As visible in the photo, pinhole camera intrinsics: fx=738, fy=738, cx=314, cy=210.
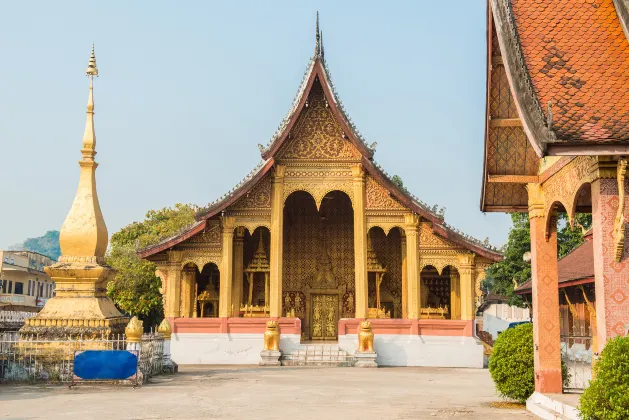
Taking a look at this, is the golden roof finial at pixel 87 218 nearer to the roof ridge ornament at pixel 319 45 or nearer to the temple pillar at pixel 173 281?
the temple pillar at pixel 173 281

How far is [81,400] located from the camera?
1066 cm

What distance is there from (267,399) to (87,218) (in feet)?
19.5

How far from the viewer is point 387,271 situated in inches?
927

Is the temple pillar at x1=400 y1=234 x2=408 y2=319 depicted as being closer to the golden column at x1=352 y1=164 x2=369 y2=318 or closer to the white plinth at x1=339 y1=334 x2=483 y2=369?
the white plinth at x1=339 y1=334 x2=483 y2=369

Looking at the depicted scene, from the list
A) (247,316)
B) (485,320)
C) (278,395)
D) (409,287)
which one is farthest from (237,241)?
(485,320)

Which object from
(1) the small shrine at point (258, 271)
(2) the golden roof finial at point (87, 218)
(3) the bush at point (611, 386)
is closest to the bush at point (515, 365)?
(3) the bush at point (611, 386)

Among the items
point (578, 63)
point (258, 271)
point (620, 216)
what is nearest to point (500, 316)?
point (258, 271)

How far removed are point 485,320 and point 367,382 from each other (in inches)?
1385

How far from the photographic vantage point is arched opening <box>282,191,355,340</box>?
23.4 meters

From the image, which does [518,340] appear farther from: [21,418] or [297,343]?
[297,343]

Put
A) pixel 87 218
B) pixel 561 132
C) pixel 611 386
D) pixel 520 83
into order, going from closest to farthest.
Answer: pixel 611 386 < pixel 561 132 < pixel 520 83 < pixel 87 218

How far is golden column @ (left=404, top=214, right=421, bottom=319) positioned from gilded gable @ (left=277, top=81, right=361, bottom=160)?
244 centimetres

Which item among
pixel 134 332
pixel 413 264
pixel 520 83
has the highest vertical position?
pixel 520 83

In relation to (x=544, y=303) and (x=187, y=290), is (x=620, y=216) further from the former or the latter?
(x=187, y=290)
